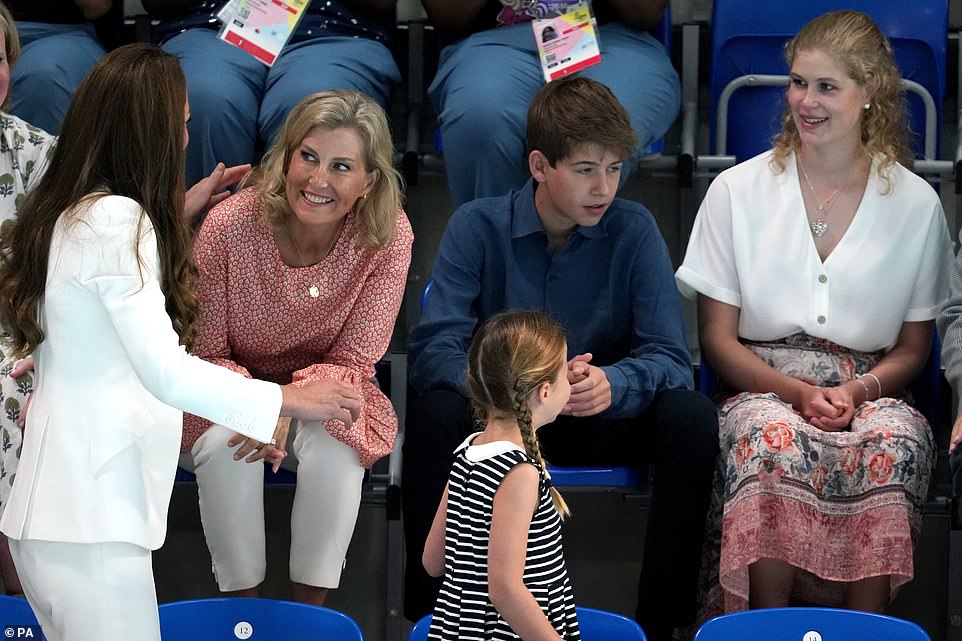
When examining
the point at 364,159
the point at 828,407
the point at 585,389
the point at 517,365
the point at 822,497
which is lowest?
the point at 822,497

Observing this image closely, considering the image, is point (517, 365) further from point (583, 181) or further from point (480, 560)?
point (583, 181)

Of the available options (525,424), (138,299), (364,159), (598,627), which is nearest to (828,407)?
(598,627)

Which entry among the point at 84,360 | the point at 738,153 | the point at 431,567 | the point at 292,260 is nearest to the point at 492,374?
the point at 431,567

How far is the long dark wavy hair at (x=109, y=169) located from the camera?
213cm

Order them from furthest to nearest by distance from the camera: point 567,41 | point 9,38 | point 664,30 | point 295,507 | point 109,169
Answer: point 664,30 < point 567,41 < point 9,38 < point 295,507 < point 109,169

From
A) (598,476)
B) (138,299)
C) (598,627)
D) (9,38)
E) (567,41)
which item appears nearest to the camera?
(138,299)

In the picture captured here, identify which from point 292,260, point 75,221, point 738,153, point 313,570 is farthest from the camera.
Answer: point 738,153

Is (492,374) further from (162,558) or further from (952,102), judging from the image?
(952,102)

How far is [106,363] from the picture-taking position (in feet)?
6.97

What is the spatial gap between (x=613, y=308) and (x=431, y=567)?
0.97 m

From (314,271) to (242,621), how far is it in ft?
2.75

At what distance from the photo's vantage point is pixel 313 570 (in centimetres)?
279

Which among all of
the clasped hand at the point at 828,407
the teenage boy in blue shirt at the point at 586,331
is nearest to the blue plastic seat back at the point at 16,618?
the teenage boy in blue shirt at the point at 586,331

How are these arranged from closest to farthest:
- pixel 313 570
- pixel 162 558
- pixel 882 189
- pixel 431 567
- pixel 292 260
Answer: pixel 431 567, pixel 313 570, pixel 292 260, pixel 882 189, pixel 162 558
